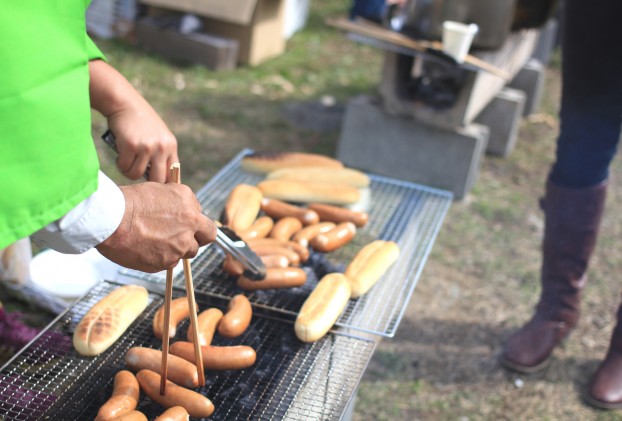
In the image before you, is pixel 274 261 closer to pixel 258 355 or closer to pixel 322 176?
pixel 258 355

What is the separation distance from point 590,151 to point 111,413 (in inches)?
98.9

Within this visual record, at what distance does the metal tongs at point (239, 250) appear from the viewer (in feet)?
7.89

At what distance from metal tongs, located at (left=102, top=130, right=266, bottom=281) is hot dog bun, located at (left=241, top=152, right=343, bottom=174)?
996 mm

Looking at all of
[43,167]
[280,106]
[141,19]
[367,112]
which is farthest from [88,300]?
[141,19]

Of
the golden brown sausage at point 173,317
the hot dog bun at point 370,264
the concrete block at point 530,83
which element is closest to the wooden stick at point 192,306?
the golden brown sausage at point 173,317

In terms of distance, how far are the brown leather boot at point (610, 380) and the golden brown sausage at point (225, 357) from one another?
2.01 metres

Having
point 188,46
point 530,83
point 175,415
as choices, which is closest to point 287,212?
point 175,415

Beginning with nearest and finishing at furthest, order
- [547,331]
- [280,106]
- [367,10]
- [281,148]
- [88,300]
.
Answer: [88,300] → [547,331] → [281,148] → [280,106] → [367,10]

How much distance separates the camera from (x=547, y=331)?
3.73 meters

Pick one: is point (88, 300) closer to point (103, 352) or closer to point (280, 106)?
point (103, 352)

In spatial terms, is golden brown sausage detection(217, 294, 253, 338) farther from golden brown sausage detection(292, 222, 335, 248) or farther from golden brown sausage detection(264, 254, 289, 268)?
golden brown sausage detection(292, 222, 335, 248)

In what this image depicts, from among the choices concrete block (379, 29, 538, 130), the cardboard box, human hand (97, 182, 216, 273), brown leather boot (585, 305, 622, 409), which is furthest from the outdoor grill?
the cardboard box

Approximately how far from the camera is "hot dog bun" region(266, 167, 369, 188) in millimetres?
3559

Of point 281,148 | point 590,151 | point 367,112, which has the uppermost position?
point 590,151
